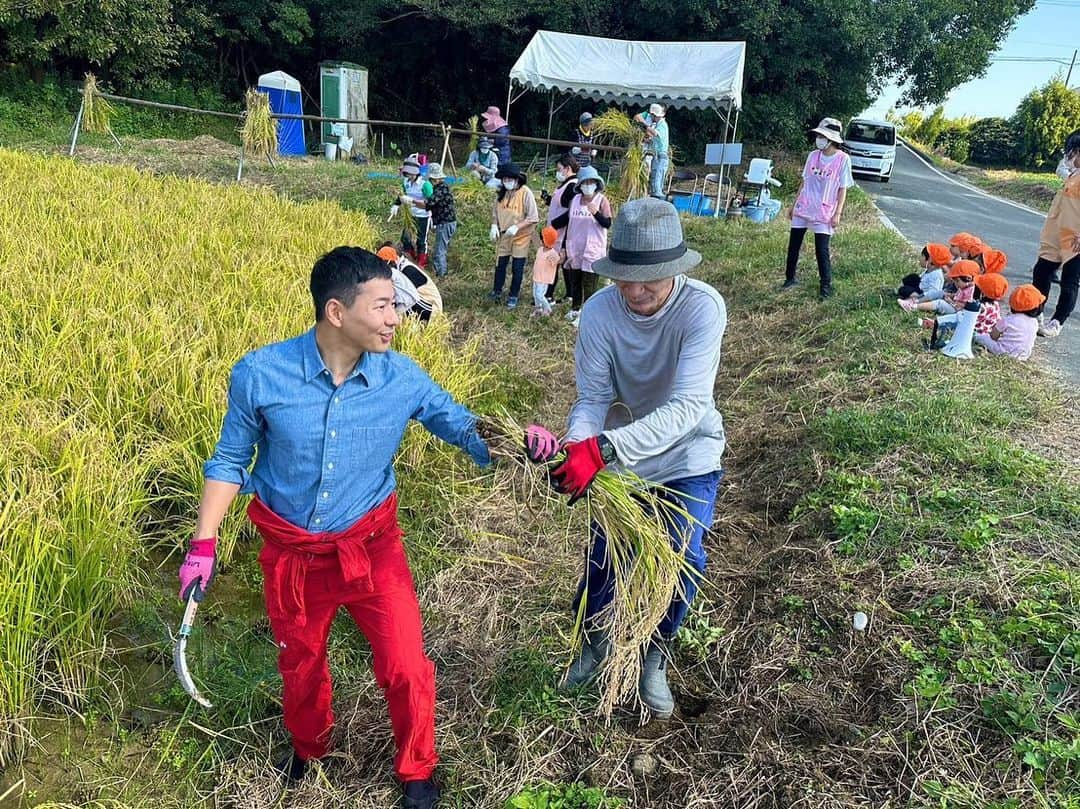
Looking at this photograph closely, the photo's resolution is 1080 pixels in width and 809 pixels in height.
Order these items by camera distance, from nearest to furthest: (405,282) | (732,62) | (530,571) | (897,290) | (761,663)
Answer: (761,663), (530,571), (405,282), (897,290), (732,62)

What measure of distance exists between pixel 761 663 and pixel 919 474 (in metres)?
1.21

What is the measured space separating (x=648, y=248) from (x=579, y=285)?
13.7 ft

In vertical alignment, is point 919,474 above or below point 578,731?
above

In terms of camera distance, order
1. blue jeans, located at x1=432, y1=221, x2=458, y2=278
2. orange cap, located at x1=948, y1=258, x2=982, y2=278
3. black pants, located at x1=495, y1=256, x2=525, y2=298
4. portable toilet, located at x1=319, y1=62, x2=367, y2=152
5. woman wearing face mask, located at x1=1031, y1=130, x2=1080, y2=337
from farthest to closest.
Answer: portable toilet, located at x1=319, y1=62, x2=367, y2=152 → blue jeans, located at x1=432, y1=221, x2=458, y2=278 → black pants, located at x1=495, y1=256, x2=525, y2=298 → woman wearing face mask, located at x1=1031, y1=130, x2=1080, y2=337 → orange cap, located at x1=948, y1=258, x2=982, y2=278

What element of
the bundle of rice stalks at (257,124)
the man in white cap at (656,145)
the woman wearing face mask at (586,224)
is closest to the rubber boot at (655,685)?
the woman wearing face mask at (586,224)

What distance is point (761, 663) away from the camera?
7.31ft

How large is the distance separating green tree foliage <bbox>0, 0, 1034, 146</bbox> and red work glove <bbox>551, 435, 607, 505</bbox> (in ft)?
39.4

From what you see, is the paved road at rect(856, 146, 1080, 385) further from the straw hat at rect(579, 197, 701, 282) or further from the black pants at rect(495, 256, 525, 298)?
the black pants at rect(495, 256, 525, 298)

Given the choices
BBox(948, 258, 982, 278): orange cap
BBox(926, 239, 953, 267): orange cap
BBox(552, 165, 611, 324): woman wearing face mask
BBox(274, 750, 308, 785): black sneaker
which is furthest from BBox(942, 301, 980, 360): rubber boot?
BBox(274, 750, 308, 785): black sneaker

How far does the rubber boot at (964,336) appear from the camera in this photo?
4125 millimetres

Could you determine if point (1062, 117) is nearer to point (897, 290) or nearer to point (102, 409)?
point (897, 290)

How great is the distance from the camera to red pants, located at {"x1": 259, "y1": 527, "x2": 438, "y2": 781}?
1.66 metres

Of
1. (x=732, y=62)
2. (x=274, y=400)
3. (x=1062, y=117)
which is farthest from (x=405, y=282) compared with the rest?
(x=1062, y=117)

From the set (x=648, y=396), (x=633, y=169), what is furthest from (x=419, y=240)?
(x=648, y=396)
